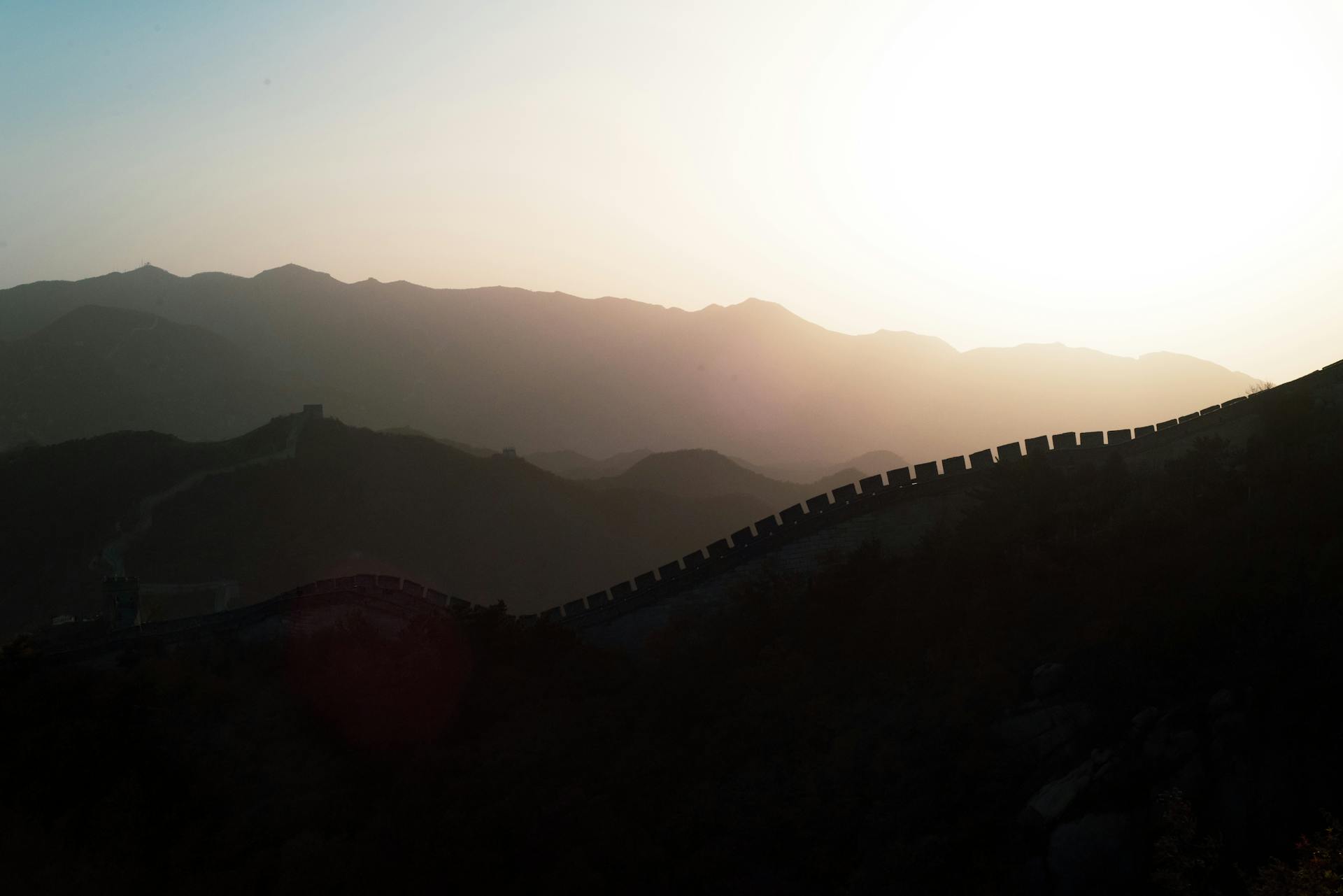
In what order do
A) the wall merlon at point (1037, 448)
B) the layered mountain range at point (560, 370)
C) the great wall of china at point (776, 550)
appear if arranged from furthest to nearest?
the layered mountain range at point (560, 370)
the wall merlon at point (1037, 448)
the great wall of china at point (776, 550)

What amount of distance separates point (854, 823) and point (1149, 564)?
6.22 m

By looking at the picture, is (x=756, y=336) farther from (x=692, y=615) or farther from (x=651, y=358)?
(x=692, y=615)

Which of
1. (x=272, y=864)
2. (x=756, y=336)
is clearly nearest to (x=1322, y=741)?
(x=272, y=864)

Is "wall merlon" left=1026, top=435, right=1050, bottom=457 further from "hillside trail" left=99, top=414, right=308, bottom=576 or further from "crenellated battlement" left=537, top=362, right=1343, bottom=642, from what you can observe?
"hillside trail" left=99, top=414, right=308, bottom=576

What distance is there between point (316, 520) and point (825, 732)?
175 ft

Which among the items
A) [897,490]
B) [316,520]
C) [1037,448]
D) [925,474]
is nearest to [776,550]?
[897,490]

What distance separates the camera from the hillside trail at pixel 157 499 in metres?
52.8

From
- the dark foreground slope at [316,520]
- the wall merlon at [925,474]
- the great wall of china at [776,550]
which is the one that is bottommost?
the great wall of china at [776,550]

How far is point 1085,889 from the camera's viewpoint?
941cm

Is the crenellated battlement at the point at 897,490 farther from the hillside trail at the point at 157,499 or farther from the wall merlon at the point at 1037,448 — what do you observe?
the hillside trail at the point at 157,499

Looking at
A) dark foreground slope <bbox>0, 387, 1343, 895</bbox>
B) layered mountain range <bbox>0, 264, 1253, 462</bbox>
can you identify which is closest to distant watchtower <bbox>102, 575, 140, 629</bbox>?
dark foreground slope <bbox>0, 387, 1343, 895</bbox>

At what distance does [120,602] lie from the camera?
24.4 metres

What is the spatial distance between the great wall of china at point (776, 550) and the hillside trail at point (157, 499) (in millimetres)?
32925

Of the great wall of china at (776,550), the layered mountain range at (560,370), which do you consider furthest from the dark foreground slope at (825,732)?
the layered mountain range at (560,370)
